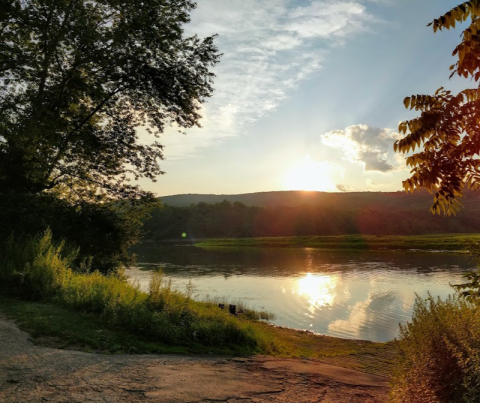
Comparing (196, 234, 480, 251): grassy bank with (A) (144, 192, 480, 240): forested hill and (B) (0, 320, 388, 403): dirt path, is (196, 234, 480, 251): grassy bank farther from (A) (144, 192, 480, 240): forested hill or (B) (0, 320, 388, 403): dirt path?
(B) (0, 320, 388, 403): dirt path

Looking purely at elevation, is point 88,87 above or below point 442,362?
above

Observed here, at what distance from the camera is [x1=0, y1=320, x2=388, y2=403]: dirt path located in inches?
184

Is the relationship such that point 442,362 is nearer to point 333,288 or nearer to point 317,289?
point 317,289

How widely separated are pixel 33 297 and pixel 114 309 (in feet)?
9.05

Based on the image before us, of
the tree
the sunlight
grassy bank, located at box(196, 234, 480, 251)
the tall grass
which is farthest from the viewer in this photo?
grassy bank, located at box(196, 234, 480, 251)

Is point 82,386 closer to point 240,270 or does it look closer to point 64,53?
point 64,53

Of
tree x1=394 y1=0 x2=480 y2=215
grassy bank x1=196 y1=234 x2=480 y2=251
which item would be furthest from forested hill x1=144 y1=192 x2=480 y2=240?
tree x1=394 y1=0 x2=480 y2=215

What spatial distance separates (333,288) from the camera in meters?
27.3

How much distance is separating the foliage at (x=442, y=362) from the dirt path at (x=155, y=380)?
1.15 metres

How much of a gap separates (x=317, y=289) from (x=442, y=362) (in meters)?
22.9

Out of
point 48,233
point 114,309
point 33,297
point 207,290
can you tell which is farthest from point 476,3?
point 207,290

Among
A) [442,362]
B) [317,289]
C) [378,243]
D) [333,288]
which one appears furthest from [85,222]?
[378,243]

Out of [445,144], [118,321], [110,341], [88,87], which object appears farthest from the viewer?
[88,87]

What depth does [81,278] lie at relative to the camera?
10961mm
